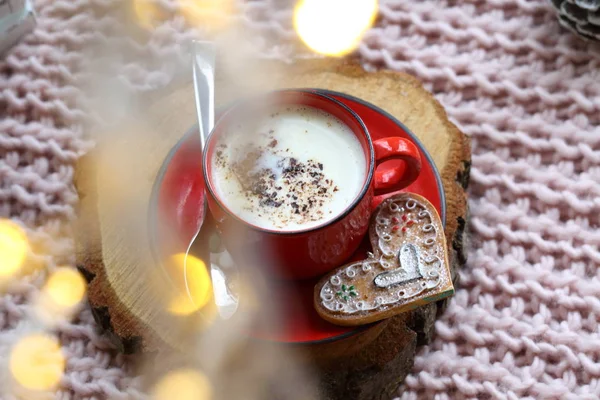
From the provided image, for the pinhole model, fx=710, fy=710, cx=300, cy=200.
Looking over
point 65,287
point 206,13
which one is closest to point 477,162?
point 206,13

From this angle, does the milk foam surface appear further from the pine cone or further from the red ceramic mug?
the pine cone

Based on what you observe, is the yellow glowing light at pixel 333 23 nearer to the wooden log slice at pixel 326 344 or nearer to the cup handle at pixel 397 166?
the wooden log slice at pixel 326 344

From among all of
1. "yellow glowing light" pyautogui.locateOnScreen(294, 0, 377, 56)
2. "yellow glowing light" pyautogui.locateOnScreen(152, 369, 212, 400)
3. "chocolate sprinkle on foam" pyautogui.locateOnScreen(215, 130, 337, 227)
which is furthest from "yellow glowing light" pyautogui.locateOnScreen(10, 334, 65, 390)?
"yellow glowing light" pyautogui.locateOnScreen(294, 0, 377, 56)

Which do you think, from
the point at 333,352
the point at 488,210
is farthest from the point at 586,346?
the point at 333,352

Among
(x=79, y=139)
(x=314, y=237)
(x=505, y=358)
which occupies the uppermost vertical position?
(x=314, y=237)

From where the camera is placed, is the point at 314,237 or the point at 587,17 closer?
the point at 314,237

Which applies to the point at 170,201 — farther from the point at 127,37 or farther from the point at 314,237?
the point at 127,37
